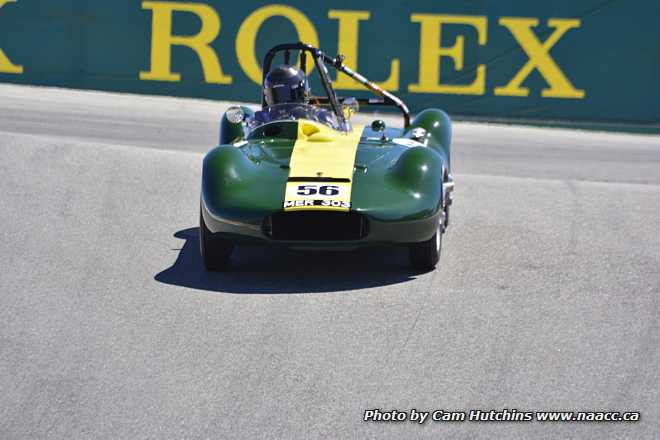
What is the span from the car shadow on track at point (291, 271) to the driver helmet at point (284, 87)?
1382 millimetres

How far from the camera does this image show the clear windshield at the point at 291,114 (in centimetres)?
880

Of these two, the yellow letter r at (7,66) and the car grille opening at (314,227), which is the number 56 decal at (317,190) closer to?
the car grille opening at (314,227)

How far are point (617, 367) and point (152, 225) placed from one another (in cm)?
405

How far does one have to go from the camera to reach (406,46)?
16.8 meters

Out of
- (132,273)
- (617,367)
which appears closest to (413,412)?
(617,367)

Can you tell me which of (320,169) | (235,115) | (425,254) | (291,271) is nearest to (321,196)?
(320,169)

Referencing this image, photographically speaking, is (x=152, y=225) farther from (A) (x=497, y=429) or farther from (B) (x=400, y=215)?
(A) (x=497, y=429)

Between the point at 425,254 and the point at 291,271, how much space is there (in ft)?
2.57

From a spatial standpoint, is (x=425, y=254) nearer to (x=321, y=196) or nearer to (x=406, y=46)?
(x=321, y=196)

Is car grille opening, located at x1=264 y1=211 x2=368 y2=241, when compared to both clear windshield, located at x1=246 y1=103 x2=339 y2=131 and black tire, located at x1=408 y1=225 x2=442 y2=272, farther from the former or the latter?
clear windshield, located at x1=246 y1=103 x2=339 y2=131

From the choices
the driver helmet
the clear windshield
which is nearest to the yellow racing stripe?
the clear windshield

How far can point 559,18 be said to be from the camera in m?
16.6

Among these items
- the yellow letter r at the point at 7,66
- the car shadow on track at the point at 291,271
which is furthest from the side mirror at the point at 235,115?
the yellow letter r at the point at 7,66

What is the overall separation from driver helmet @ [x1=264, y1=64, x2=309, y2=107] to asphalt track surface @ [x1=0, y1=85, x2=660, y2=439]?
1.03m
